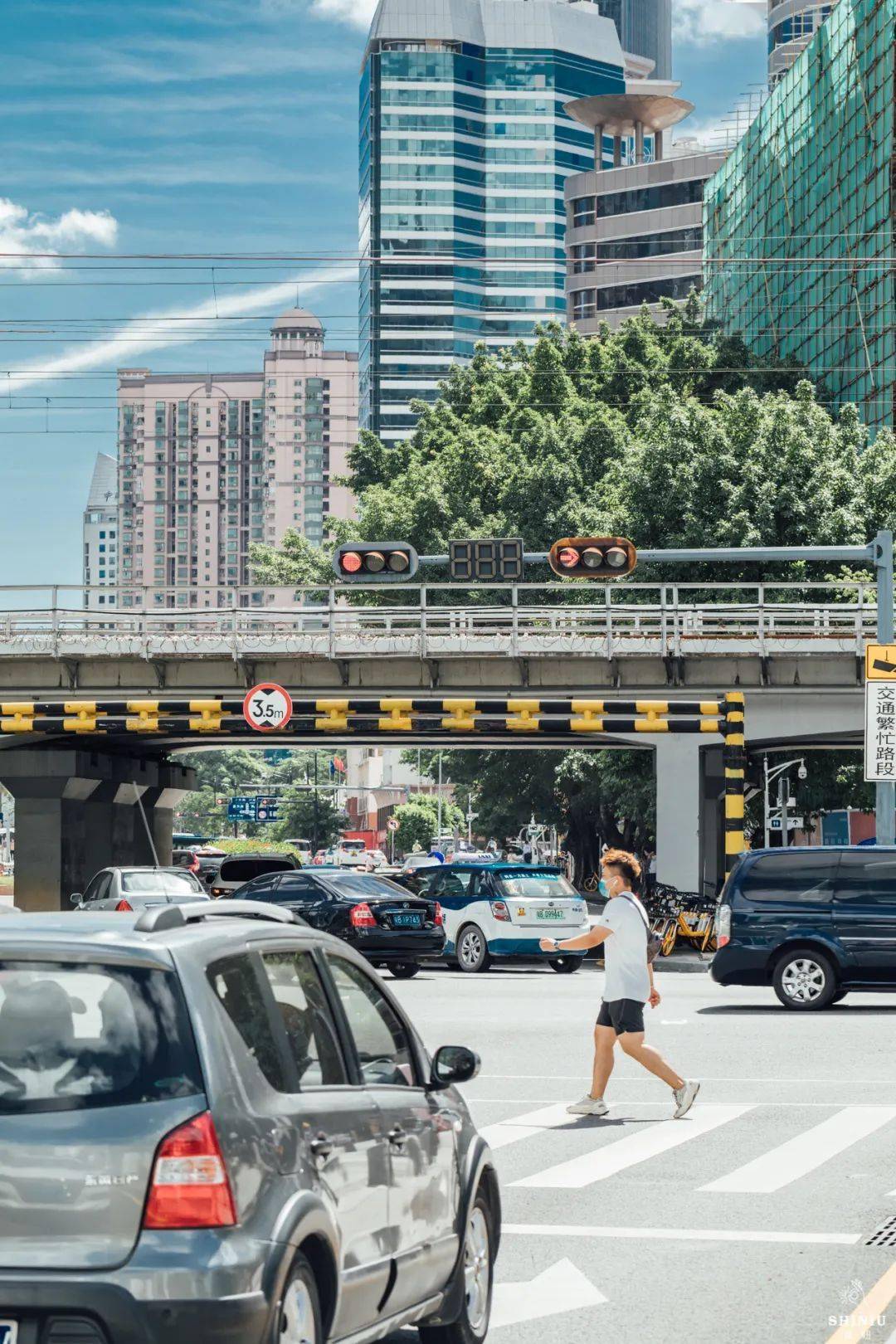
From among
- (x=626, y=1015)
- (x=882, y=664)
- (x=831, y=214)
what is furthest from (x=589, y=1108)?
(x=831, y=214)

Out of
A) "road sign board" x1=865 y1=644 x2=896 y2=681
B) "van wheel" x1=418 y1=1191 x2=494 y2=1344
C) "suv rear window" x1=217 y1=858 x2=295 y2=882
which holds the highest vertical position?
"road sign board" x1=865 y1=644 x2=896 y2=681

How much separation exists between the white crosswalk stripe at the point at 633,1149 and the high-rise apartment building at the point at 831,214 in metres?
52.3

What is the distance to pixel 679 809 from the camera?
140 ft

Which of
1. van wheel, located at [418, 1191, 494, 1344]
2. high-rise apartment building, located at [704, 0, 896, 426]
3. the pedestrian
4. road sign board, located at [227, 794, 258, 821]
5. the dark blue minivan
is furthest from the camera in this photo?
road sign board, located at [227, 794, 258, 821]

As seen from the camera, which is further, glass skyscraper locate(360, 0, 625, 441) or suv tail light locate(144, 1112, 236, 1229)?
glass skyscraper locate(360, 0, 625, 441)

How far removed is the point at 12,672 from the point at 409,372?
512 ft

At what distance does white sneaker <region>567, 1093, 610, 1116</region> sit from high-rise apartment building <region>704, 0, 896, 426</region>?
52659 millimetres

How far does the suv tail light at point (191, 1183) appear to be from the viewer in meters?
4.88

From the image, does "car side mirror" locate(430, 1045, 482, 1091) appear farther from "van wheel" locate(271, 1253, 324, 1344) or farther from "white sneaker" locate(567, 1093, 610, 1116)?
"white sneaker" locate(567, 1093, 610, 1116)

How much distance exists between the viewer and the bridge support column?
47562 millimetres

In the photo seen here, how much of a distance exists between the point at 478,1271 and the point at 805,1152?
17.3ft

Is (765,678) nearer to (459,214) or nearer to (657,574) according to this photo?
(657,574)

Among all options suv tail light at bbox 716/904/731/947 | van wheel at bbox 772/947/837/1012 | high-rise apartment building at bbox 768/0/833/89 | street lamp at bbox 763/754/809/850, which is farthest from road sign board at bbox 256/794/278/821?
van wheel at bbox 772/947/837/1012

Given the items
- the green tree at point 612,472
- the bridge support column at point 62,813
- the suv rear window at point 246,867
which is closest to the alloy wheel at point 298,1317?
the suv rear window at point 246,867
